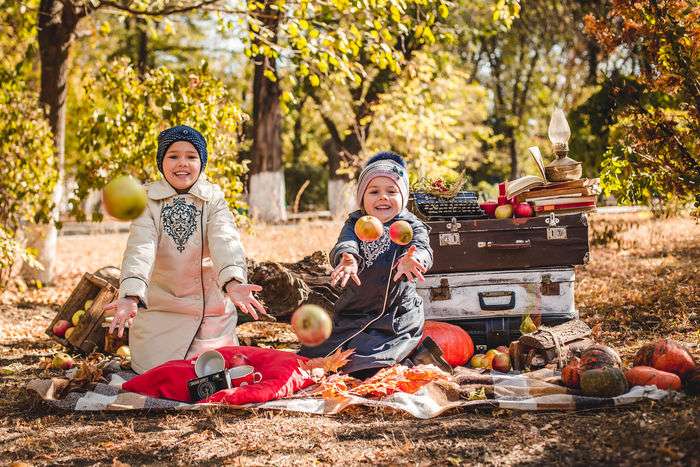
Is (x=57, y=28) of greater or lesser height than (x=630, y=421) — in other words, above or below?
above

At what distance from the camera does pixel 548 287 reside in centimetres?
585

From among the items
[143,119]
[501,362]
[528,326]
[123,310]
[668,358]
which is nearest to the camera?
[668,358]

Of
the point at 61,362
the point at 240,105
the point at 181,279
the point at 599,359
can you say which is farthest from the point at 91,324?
the point at 240,105

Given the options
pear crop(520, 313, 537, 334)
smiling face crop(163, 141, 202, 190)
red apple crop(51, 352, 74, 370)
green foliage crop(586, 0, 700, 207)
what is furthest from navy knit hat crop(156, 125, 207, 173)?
green foliage crop(586, 0, 700, 207)

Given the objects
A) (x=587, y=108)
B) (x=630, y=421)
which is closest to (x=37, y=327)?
(x=630, y=421)

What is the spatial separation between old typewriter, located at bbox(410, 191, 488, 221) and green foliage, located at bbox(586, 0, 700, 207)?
179 centimetres

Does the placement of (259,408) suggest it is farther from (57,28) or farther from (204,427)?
(57,28)

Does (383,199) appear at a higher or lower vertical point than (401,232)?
higher

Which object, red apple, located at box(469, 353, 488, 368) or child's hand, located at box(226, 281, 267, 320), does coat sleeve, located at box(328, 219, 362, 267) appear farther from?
red apple, located at box(469, 353, 488, 368)

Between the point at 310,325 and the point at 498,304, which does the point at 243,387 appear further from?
the point at 498,304

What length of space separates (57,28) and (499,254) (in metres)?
6.61

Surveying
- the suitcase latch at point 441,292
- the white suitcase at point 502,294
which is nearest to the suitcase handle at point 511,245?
the white suitcase at point 502,294

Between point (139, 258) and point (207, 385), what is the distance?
0.96m

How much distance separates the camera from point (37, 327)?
7.34 m
